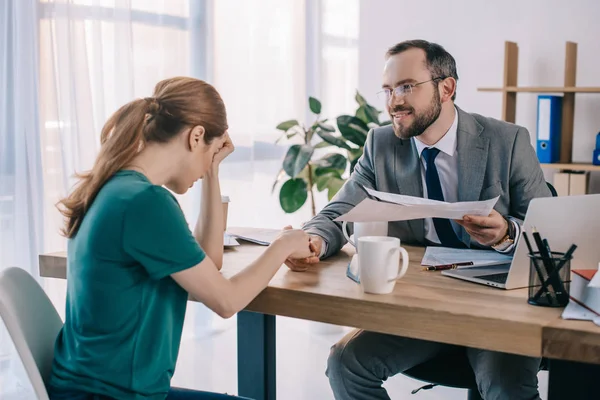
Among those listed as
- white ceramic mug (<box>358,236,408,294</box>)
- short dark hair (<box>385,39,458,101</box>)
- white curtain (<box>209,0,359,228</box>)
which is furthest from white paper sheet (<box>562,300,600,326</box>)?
white curtain (<box>209,0,359,228</box>)

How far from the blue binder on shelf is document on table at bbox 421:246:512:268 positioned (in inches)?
72.3

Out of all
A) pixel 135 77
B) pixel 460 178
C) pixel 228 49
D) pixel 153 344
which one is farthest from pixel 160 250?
pixel 228 49

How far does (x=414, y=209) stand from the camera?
147 centimetres

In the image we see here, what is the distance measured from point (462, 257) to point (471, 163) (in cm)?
43

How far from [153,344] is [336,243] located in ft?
1.96

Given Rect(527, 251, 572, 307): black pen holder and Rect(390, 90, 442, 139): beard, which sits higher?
Rect(390, 90, 442, 139): beard

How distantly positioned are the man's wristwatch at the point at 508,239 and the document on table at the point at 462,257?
20 mm

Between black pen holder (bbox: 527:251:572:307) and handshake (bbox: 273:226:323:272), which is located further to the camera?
handshake (bbox: 273:226:323:272)

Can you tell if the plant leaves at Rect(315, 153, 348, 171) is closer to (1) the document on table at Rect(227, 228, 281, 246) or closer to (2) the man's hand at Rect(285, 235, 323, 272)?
(1) the document on table at Rect(227, 228, 281, 246)

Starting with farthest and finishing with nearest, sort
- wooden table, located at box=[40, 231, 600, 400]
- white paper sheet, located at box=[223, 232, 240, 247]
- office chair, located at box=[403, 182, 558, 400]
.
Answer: white paper sheet, located at box=[223, 232, 240, 247] → office chair, located at box=[403, 182, 558, 400] → wooden table, located at box=[40, 231, 600, 400]

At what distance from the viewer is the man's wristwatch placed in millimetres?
1640

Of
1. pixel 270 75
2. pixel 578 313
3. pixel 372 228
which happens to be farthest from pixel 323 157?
pixel 578 313

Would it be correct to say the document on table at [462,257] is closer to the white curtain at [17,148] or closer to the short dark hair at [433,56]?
the short dark hair at [433,56]

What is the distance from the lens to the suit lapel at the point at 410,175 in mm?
1950
